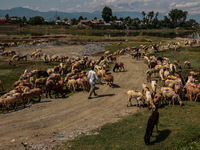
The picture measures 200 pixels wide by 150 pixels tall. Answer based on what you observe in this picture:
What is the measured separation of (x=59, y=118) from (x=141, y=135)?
217 inches

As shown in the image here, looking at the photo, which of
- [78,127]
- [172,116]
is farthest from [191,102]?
[78,127]

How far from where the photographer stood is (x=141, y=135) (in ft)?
30.9

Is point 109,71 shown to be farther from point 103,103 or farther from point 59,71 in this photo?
point 103,103

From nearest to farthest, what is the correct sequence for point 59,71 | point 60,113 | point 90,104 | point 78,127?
point 78,127
point 60,113
point 90,104
point 59,71

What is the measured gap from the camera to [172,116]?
11.2 metres

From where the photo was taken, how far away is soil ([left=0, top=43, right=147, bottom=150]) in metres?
9.55

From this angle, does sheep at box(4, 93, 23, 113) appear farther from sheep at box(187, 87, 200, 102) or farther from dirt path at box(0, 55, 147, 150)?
sheep at box(187, 87, 200, 102)

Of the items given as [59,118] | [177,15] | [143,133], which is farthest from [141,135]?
[177,15]

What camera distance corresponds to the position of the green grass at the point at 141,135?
8586 mm

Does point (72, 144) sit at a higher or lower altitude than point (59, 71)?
lower

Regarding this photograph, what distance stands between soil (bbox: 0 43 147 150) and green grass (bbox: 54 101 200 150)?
776 millimetres

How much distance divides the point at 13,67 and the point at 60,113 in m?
17.7

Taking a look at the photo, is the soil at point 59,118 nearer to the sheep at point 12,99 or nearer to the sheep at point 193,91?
the sheep at point 12,99

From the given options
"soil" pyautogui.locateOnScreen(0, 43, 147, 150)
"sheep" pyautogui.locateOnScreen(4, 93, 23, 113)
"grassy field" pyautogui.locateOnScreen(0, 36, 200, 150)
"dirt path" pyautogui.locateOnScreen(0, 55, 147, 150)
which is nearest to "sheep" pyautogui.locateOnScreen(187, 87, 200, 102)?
"grassy field" pyautogui.locateOnScreen(0, 36, 200, 150)
